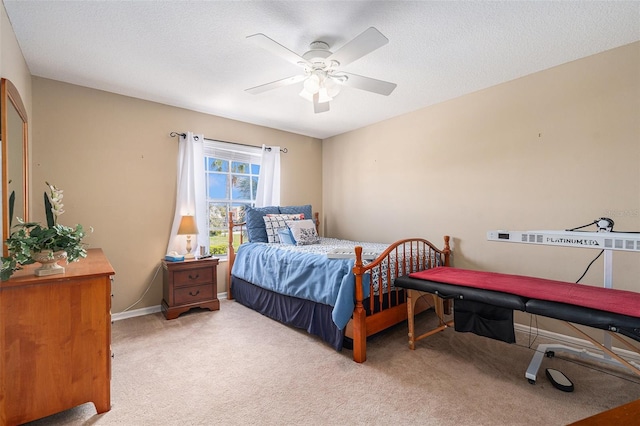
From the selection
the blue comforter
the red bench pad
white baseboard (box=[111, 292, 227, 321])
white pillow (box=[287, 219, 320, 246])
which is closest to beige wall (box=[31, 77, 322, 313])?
white baseboard (box=[111, 292, 227, 321])

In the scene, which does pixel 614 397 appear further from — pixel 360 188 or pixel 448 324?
pixel 360 188

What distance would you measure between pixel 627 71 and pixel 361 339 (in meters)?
2.87

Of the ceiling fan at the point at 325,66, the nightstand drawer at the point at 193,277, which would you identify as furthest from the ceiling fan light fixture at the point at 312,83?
the nightstand drawer at the point at 193,277

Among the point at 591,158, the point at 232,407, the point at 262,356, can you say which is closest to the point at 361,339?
the point at 262,356

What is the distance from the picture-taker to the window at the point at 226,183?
3.93 meters

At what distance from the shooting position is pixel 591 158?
8.01 feet

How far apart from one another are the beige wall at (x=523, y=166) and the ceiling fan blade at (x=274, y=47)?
1982 mm

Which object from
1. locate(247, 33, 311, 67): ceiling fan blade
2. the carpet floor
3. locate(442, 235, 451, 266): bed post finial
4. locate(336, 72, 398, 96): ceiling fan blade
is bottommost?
the carpet floor

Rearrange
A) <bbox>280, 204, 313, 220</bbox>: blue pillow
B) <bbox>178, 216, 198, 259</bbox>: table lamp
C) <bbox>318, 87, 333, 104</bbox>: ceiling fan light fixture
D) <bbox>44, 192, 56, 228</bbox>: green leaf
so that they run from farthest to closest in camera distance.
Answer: <bbox>280, 204, 313, 220</bbox>: blue pillow
<bbox>178, 216, 198, 259</bbox>: table lamp
<bbox>318, 87, 333, 104</bbox>: ceiling fan light fixture
<bbox>44, 192, 56, 228</bbox>: green leaf

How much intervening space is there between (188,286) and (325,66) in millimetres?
2619

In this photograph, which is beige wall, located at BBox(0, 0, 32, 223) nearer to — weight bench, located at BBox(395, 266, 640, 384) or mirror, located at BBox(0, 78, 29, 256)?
mirror, located at BBox(0, 78, 29, 256)

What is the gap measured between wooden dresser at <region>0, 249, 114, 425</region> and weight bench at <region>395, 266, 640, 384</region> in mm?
2050

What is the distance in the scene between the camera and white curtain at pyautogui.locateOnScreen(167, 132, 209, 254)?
138 inches

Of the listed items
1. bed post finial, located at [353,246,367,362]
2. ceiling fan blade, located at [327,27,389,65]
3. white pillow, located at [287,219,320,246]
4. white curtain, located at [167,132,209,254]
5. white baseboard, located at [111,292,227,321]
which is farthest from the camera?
white pillow, located at [287,219,320,246]
